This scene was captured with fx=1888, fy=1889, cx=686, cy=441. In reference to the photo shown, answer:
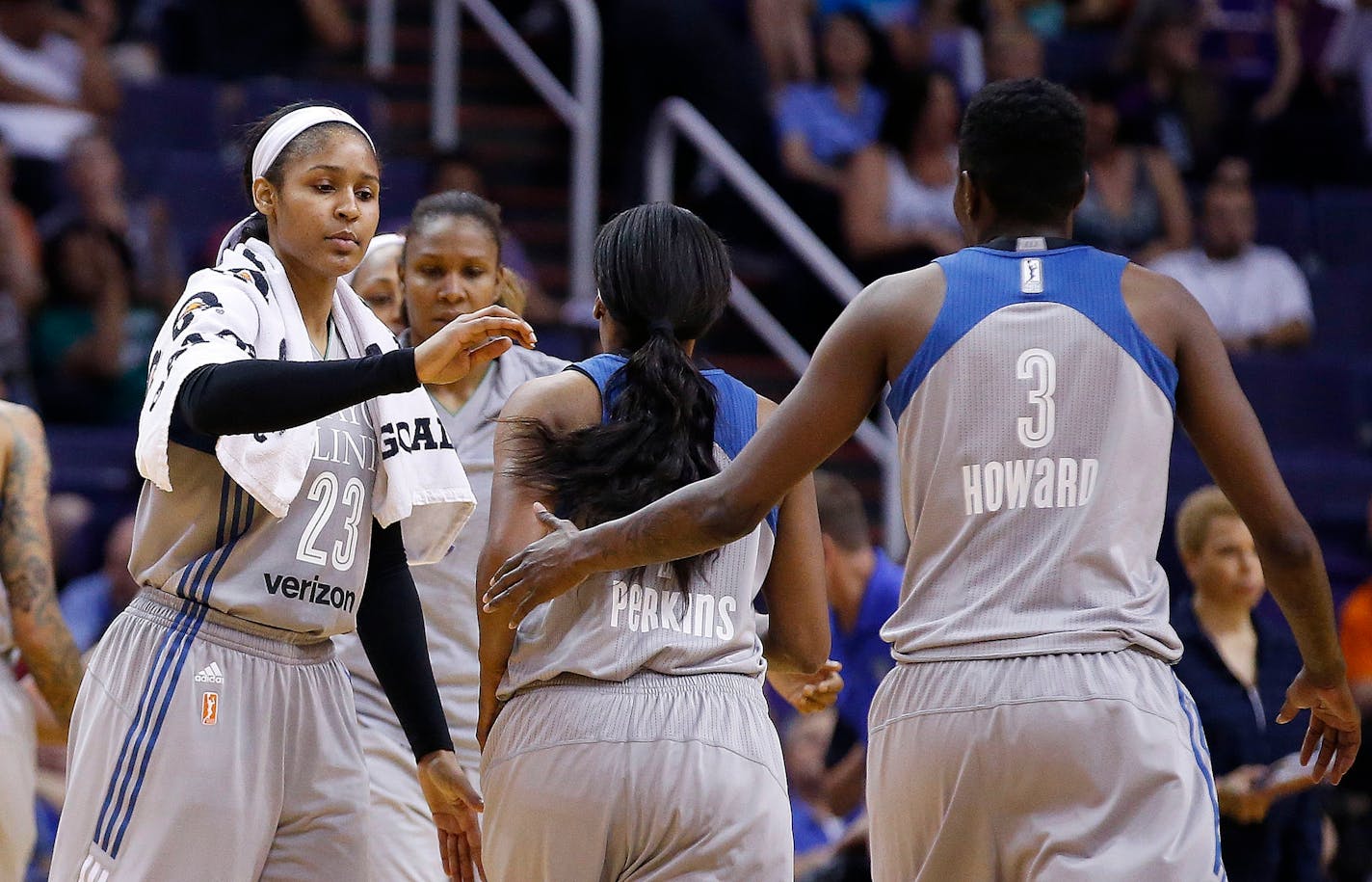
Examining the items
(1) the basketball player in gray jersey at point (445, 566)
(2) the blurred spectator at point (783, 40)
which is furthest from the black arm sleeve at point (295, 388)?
(2) the blurred spectator at point (783, 40)

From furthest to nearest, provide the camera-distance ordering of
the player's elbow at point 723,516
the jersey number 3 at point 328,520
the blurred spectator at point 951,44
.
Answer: the blurred spectator at point 951,44
the jersey number 3 at point 328,520
the player's elbow at point 723,516

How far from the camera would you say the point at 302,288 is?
351 centimetres

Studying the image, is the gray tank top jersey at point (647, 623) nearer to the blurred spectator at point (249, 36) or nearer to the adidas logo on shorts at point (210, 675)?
the adidas logo on shorts at point (210, 675)

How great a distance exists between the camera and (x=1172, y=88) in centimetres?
1094

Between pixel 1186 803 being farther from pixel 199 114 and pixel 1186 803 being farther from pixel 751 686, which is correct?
pixel 199 114

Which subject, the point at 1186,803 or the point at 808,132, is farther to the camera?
the point at 808,132

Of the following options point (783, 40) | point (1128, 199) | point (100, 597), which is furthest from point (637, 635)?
point (783, 40)

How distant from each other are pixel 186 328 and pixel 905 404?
1.22m

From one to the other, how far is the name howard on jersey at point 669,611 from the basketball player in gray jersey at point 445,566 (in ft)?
3.24

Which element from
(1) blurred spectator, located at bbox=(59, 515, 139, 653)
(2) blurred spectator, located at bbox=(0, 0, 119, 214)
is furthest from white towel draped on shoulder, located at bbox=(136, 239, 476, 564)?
(2) blurred spectator, located at bbox=(0, 0, 119, 214)

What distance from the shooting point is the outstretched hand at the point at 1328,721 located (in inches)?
124

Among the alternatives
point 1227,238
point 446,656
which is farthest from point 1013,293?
point 1227,238

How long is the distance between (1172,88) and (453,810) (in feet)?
27.8

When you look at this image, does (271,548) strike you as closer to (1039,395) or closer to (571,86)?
(1039,395)
